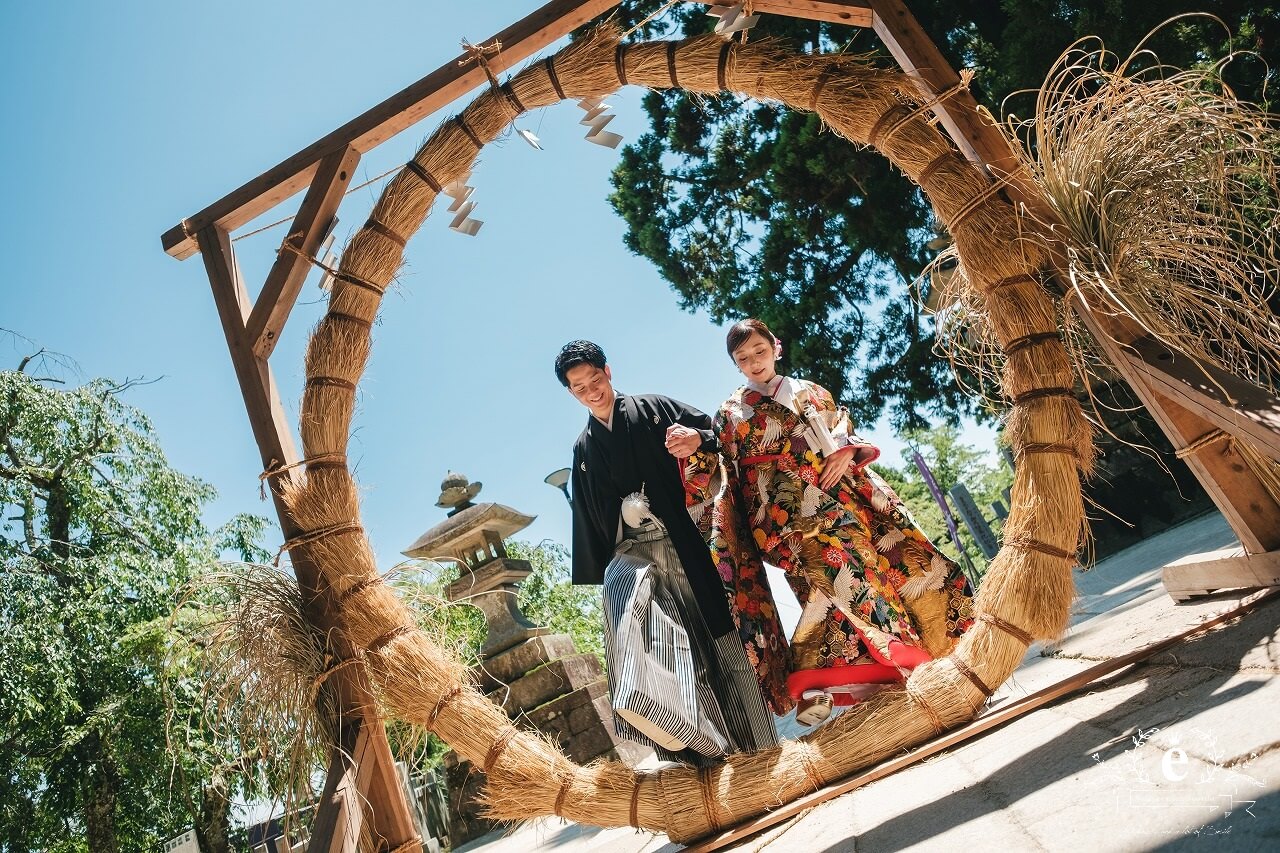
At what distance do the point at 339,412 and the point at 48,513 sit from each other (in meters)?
Answer: 9.76

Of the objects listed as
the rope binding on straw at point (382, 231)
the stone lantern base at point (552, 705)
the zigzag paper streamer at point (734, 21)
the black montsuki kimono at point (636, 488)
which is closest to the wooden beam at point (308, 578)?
the rope binding on straw at point (382, 231)

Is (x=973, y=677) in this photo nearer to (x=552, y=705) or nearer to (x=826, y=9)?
(x=826, y=9)

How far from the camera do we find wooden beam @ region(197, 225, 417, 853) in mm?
2598

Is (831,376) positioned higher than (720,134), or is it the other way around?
(720,134)

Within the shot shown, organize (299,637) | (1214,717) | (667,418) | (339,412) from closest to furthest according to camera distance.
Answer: (1214,717) < (299,637) < (339,412) < (667,418)

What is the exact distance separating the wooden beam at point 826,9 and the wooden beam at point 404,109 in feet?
2.07

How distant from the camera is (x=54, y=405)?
10117 millimetres

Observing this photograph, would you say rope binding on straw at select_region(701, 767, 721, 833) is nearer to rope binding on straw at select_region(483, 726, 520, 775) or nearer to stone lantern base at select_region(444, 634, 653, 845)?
rope binding on straw at select_region(483, 726, 520, 775)

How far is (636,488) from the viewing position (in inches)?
126

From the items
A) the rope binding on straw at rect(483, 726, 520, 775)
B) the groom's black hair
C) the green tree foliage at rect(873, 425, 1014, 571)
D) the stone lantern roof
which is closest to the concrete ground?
the rope binding on straw at rect(483, 726, 520, 775)

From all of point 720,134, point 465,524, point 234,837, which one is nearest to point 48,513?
point 234,837

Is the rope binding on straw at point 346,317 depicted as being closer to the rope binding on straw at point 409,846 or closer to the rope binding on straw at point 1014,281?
the rope binding on straw at point 409,846

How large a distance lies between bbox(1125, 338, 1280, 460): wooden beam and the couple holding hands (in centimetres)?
95

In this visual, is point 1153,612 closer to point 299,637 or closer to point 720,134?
point 299,637
